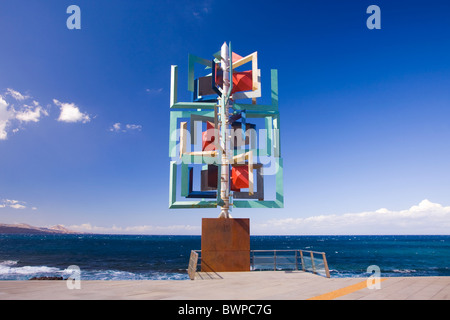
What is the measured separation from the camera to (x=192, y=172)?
53.8 feet

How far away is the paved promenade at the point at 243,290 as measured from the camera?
25.7ft


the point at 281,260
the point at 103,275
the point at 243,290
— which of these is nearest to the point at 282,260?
the point at 281,260

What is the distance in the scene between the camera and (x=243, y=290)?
9070 mm

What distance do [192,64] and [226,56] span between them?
75.3 inches

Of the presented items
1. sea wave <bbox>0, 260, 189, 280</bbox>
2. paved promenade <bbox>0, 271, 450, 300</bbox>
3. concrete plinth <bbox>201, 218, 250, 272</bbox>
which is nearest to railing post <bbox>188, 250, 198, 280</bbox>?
concrete plinth <bbox>201, 218, 250, 272</bbox>

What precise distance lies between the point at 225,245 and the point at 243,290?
17.4 ft

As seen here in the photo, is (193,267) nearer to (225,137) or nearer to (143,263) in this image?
(225,137)

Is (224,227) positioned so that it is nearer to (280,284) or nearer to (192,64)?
(280,284)

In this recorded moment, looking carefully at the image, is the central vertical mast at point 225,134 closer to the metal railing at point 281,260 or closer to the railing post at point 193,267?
the metal railing at point 281,260

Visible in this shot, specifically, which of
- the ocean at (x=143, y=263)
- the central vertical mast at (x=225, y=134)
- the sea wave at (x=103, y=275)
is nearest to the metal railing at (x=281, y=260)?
the central vertical mast at (x=225, y=134)

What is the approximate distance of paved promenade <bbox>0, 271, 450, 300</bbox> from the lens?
784cm

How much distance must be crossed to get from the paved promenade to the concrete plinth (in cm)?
296

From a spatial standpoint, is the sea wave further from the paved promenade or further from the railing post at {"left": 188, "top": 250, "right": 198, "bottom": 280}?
the paved promenade
